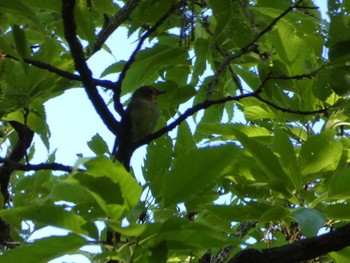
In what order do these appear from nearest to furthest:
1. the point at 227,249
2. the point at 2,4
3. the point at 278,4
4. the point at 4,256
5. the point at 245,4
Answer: the point at 4,256, the point at 2,4, the point at 245,4, the point at 278,4, the point at 227,249

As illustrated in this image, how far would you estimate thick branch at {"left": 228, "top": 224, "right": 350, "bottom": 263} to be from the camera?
1.86 meters

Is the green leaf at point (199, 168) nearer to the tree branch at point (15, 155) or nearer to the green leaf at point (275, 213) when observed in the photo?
the green leaf at point (275, 213)

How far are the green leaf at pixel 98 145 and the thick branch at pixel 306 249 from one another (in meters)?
0.79

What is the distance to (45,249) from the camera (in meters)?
1.48

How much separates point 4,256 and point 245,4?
1.09 meters

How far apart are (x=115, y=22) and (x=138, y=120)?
122 centimetres

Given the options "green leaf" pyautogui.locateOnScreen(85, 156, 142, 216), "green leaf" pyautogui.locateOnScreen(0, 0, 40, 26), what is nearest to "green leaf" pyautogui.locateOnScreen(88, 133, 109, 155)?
"green leaf" pyautogui.locateOnScreen(0, 0, 40, 26)

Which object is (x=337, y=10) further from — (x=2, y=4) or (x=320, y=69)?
(x=2, y=4)

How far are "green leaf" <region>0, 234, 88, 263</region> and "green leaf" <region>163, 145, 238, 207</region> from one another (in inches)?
9.9

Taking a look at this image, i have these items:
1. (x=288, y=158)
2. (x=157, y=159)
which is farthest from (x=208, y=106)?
(x=288, y=158)

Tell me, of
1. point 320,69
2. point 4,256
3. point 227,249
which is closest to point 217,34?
point 320,69

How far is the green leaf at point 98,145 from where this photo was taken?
8.06ft

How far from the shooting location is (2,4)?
5.50ft

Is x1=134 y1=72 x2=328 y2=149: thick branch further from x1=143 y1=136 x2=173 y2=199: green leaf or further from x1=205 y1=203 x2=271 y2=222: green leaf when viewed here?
x1=205 y1=203 x2=271 y2=222: green leaf
